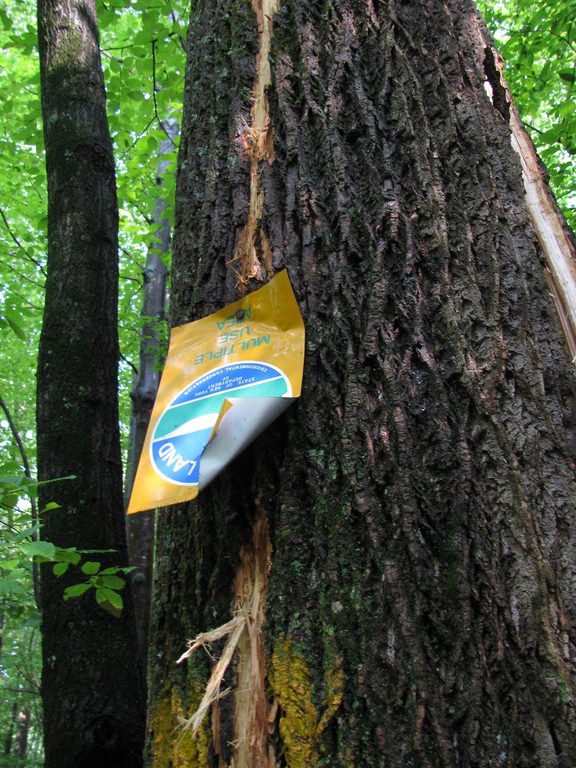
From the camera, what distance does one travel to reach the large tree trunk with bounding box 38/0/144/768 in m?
2.23

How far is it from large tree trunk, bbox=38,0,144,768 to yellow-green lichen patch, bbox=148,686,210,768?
1.23 m

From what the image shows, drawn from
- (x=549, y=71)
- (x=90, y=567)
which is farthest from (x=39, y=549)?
(x=549, y=71)

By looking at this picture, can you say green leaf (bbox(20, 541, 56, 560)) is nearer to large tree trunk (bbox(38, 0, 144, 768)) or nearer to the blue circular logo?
the blue circular logo

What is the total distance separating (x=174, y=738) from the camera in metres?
1.12

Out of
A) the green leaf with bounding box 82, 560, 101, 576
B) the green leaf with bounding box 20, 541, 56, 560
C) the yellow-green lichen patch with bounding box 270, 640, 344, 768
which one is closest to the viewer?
the yellow-green lichen patch with bounding box 270, 640, 344, 768

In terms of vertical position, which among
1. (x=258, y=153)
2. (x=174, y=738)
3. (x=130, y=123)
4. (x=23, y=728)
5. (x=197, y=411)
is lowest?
(x=23, y=728)

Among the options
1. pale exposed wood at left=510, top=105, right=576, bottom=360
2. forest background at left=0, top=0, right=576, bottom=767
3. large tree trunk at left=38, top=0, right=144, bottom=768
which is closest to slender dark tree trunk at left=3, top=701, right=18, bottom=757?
forest background at left=0, top=0, right=576, bottom=767

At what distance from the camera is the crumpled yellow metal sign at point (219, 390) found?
1121 millimetres

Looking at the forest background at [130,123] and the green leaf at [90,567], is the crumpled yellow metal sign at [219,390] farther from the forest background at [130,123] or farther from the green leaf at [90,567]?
the green leaf at [90,567]

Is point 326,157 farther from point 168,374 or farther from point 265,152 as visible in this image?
point 168,374

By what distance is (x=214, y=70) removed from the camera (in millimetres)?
1655

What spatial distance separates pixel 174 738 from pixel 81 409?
1850mm

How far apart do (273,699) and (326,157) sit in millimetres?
1128

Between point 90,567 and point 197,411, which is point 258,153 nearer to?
point 197,411
